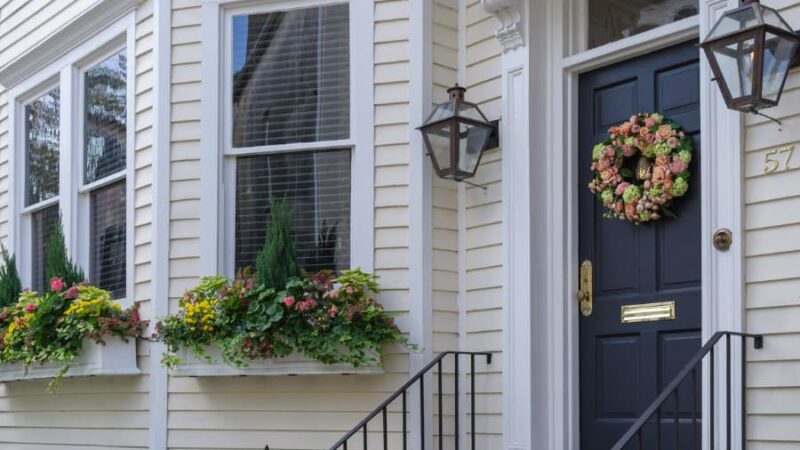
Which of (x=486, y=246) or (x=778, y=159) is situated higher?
(x=778, y=159)

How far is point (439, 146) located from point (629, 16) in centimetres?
→ 110

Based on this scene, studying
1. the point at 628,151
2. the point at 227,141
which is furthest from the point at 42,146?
the point at 628,151

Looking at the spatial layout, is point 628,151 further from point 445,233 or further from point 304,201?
point 304,201

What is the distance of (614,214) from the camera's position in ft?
17.6

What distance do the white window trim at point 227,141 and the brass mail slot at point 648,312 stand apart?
1377 millimetres

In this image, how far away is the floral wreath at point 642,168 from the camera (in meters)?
5.04

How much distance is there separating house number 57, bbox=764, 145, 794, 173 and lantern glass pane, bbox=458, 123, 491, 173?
Answer: 5.06ft

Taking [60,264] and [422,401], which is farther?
[60,264]

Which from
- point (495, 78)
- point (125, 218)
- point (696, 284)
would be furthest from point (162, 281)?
point (696, 284)

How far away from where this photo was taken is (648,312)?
5203 millimetres

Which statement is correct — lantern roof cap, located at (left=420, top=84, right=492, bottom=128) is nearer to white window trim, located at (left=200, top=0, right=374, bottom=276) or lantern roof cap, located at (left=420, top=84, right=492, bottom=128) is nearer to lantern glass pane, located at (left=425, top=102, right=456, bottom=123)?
lantern glass pane, located at (left=425, top=102, right=456, bottom=123)

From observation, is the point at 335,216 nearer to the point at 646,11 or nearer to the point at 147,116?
the point at 147,116

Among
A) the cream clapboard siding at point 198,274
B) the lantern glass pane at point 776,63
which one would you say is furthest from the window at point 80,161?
the lantern glass pane at point 776,63

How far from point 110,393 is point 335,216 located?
6.07 feet
